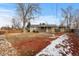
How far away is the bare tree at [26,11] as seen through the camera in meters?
1.45

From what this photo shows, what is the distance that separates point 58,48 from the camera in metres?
1.43

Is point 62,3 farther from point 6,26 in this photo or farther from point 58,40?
point 6,26

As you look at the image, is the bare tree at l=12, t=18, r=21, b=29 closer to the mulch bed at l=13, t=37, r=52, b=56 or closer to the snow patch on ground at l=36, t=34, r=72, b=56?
the mulch bed at l=13, t=37, r=52, b=56

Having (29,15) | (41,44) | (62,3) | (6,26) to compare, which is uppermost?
(62,3)

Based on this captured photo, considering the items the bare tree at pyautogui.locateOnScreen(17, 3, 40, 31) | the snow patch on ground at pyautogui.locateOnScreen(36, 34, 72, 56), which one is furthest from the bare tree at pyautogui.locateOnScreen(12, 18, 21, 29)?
the snow patch on ground at pyautogui.locateOnScreen(36, 34, 72, 56)

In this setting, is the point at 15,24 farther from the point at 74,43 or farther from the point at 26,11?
the point at 74,43

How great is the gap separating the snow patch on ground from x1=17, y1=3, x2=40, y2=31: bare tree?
0.32 metres

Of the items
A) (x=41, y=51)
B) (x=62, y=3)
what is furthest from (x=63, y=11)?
(x=41, y=51)

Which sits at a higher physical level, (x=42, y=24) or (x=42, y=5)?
(x=42, y=5)

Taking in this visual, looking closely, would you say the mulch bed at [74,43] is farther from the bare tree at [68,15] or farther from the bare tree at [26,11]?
the bare tree at [26,11]

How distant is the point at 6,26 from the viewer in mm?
1431

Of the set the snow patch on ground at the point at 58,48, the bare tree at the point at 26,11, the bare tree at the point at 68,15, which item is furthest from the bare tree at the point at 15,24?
the bare tree at the point at 68,15

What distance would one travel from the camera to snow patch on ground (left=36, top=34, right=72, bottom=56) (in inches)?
55.7

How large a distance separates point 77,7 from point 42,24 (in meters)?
0.38
